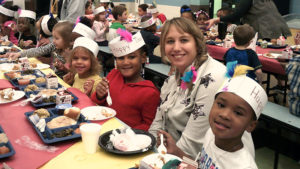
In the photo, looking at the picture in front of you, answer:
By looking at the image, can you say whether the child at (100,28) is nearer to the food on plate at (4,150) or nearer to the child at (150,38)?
the child at (150,38)

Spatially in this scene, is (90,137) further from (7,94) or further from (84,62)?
(84,62)

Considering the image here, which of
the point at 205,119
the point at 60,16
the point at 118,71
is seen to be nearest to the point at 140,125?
the point at 118,71

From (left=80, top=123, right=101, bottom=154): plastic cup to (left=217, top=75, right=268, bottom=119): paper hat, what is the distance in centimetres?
61

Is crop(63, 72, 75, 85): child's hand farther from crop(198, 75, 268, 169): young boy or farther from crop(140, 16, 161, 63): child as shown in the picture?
crop(198, 75, 268, 169): young boy

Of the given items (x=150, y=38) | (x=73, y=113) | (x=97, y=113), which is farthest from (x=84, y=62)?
(x=150, y=38)

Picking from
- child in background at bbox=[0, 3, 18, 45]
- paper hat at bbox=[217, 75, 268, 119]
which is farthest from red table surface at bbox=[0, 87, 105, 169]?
child in background at bbox=[0, 3, 18, 45]

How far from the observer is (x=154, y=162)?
4.36 ft

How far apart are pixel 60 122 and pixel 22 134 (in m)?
0.21

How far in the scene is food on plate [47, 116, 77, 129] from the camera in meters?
1.70

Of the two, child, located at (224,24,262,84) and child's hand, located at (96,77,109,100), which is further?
child, located at (224,24,262,84)

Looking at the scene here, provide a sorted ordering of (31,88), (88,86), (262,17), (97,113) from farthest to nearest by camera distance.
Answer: (262,17) → (88,86) → (31,88) → (97,113)

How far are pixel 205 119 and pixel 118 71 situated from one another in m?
1.01

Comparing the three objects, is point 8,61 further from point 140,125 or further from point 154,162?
point 154,162

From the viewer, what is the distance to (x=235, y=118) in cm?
135
